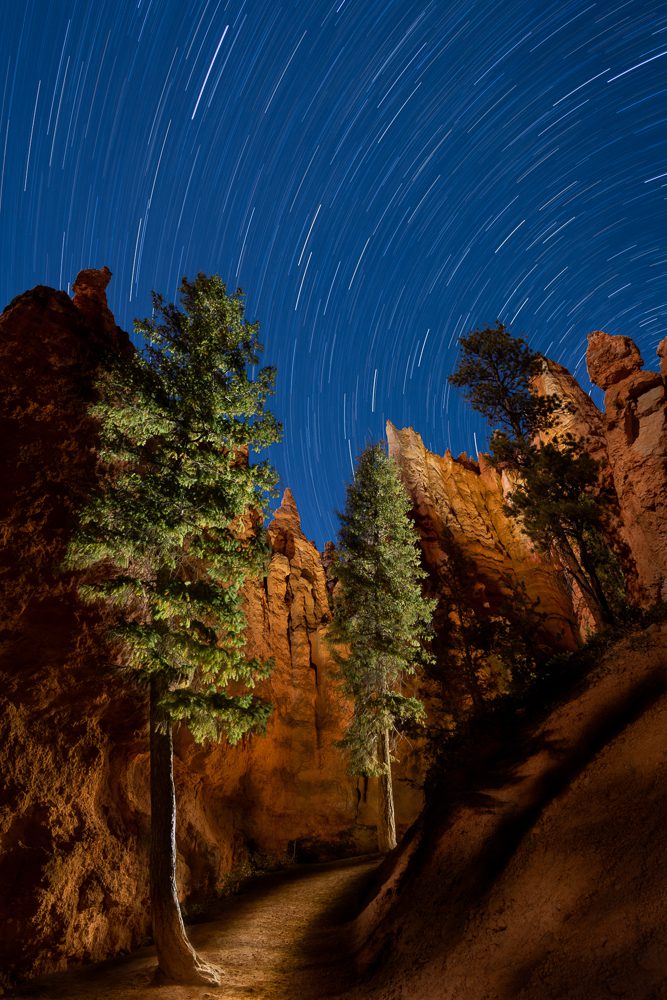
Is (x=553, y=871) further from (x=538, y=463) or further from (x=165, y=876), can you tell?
(x=538, y=463)

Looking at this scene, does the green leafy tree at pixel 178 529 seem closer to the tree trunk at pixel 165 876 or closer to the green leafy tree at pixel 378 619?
the tree trunk at pixel 165 876

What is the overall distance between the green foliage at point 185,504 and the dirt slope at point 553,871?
4.57 m

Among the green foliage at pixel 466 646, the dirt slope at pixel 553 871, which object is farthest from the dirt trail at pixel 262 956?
the green foliage at pixel 466 646

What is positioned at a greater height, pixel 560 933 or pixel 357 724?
pixel 357 724

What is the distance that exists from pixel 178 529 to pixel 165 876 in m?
6.53

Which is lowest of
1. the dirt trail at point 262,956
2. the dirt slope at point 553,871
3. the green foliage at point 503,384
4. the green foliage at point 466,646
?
the dirt trail at point 262,956

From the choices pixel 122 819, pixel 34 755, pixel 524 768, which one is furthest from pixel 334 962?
pixel 34 755

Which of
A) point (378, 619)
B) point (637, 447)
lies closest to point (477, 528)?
point (637, 447)

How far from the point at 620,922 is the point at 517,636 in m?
18.8

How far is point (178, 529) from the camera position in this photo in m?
10.8

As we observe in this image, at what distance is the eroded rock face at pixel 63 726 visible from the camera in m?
10.2

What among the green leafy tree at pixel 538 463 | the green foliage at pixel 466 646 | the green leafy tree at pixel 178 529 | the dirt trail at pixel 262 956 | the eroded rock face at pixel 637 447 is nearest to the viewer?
the dirt trail at pixel 262 956

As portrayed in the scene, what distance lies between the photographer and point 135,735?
44.2ft

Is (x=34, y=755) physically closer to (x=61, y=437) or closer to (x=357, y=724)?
(x=61, y=437)
